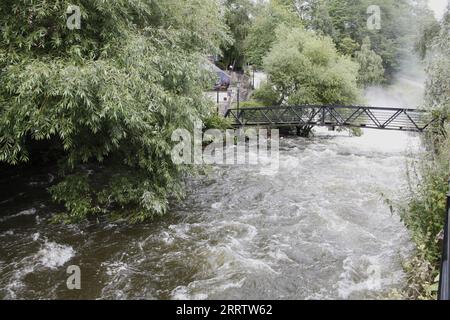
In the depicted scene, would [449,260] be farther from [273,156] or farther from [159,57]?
[273,156]

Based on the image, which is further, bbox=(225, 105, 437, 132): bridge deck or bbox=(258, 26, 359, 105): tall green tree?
bbox=(258, 26, 359, 105): tall green tree

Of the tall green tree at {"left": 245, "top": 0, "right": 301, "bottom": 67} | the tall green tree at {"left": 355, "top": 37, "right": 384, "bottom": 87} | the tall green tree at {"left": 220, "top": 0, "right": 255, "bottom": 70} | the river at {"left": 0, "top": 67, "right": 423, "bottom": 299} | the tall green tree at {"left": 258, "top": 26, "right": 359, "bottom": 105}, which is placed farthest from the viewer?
the tall green tree at {"left": 355, "top": 37, "right": 384, "bottom": 87}

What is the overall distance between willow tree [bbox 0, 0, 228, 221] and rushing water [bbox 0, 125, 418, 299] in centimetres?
90

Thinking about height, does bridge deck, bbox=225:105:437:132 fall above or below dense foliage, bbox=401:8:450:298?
above

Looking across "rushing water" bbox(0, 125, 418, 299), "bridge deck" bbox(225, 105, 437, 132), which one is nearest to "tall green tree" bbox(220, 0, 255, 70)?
"bridge deck" bbox(225, 105, 437, 132)

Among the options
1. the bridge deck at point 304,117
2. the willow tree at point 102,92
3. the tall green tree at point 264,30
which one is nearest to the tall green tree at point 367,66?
the tall green tree at point 264,30

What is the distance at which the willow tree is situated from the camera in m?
6.29

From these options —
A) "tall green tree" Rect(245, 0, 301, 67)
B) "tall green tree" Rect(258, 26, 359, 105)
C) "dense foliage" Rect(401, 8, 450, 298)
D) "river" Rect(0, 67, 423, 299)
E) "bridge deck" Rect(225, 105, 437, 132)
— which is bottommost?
"river" Rect(0, 67, 423, 299)

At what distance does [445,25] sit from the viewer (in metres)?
14.8

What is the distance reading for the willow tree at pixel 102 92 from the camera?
629cm

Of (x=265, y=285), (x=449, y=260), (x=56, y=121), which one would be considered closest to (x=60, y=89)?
(x=56, y=121)

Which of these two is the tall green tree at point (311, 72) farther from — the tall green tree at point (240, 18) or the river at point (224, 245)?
the river at point (224, 245)

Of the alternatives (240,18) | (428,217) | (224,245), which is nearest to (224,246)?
(224,245)

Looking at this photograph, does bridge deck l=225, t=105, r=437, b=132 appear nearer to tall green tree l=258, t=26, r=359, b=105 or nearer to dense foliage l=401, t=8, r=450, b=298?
tall green tree l=258, t=26, r=359, b=105
